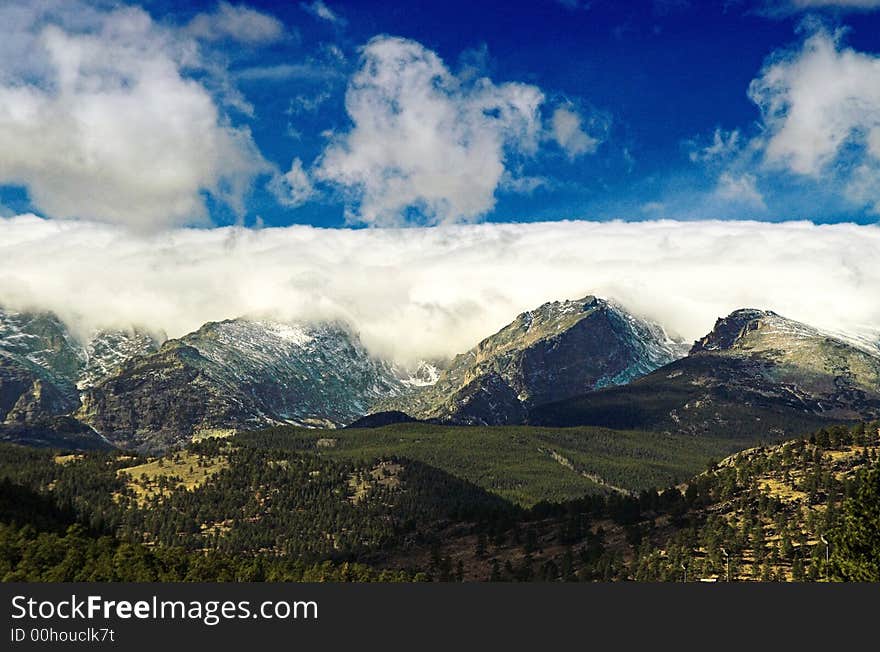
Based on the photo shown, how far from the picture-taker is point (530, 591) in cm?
14650

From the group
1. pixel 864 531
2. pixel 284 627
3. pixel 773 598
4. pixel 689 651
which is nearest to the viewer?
pixel 689 651

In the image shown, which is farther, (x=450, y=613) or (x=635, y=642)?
(x=450, y=613)

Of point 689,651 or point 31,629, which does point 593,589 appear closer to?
point 689,651

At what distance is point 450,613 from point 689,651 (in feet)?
112

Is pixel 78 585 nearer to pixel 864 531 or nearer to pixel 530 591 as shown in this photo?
pixel 530 591

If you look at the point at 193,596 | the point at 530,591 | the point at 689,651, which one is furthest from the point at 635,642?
the point at 193,596

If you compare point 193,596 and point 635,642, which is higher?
point 193,596

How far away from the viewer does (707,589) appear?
14650cm

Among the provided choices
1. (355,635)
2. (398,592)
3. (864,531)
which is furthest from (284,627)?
(864,531)

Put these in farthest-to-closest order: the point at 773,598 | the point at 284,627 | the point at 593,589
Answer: the point at 593,589, the point at 773,598, the point at 284,627

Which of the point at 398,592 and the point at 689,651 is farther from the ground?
the point at 398,592

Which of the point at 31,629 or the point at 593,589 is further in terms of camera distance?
the point at 593,589

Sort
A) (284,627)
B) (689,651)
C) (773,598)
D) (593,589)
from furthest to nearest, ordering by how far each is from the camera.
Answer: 1. (593,589)
2. (773,598)
3. (284,627)
4. (689,651)

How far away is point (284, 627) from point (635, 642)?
4592 cm
